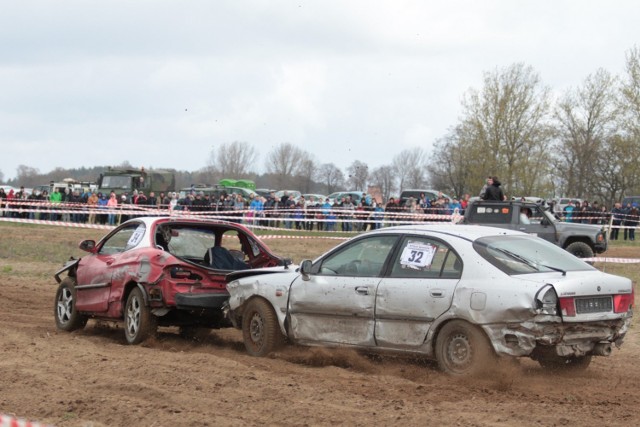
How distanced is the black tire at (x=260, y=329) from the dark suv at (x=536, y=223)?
38.5 feet

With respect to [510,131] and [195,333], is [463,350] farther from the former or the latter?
[510,131]

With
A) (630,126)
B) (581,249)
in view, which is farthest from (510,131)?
(581,249)

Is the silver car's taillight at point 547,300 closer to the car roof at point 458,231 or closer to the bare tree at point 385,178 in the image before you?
the car roof at point 458,231

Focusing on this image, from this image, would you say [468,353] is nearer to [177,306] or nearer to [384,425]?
[384,425]

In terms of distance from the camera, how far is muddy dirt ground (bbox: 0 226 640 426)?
639 centimetres

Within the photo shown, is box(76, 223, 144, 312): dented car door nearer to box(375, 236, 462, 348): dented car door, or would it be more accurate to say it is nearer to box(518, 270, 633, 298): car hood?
box(375, 236, 462, 348): dented car door

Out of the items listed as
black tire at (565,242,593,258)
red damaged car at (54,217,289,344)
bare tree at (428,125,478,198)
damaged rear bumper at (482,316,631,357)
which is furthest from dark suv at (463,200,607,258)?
bare tree at (428,125,478,198)

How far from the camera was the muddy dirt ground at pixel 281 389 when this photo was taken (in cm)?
639

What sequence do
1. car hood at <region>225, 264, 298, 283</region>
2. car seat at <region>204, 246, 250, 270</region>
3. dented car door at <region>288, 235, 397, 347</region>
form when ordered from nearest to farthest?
dented car door at <region>288, 235, 397, 347</region>
car hood at <region>225, 264, 298, 283</region>
car seat at <region>204, 246, 250, 270</region>

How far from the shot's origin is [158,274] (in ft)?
33.1

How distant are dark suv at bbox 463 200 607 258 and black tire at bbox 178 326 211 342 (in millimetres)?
10278

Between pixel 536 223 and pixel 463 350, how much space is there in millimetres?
13678

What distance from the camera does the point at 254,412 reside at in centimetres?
654

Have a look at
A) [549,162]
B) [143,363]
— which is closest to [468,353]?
[143,363]
